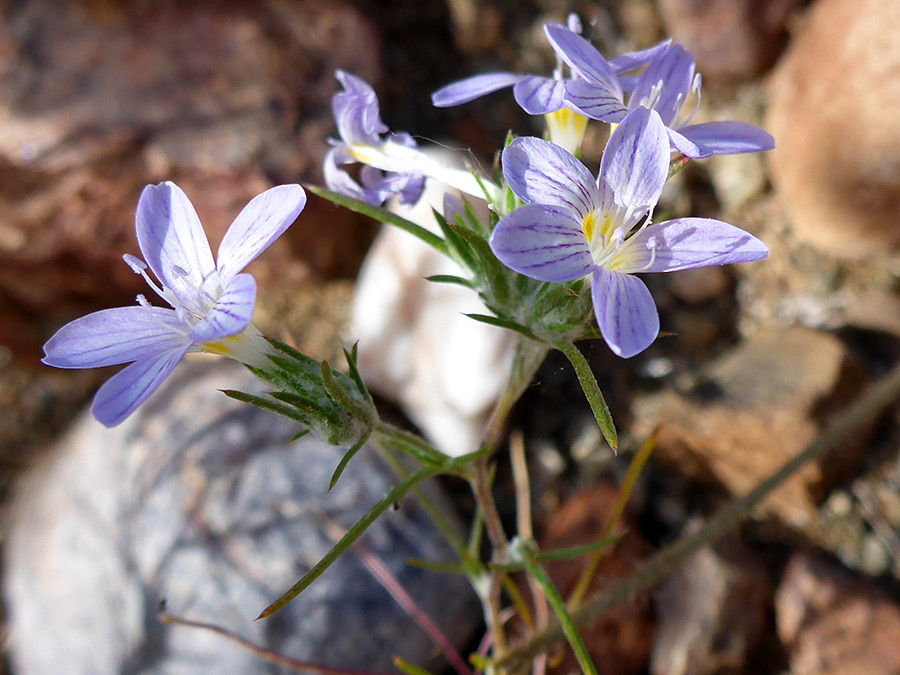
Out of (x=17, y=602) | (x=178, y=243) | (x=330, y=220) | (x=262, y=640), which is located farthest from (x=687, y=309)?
(x=17, y=602)

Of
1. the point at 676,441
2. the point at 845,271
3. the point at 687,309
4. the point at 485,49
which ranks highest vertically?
the point at 485,49

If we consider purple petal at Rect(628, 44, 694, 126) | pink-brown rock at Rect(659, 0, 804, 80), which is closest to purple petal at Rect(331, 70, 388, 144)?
purple petal at Rect(628, 44, 694, 126)

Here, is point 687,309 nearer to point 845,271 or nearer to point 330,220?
point 845,271

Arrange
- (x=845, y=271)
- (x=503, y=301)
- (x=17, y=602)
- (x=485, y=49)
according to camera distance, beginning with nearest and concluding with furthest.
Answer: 1. (x=503, y=301)
2. (x=17, y=602)
3. (x=845, y=271)
4. (x=485, y=49)

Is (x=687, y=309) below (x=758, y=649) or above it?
above

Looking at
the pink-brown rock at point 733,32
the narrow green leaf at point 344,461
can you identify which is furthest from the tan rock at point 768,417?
the narrow green leaf at point 344,461

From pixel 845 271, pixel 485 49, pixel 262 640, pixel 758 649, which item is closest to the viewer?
pixel 262 640

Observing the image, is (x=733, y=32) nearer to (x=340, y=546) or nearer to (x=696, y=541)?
(x=696, y=541)

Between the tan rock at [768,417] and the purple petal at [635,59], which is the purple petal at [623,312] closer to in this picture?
the purple petal at [635,59]
